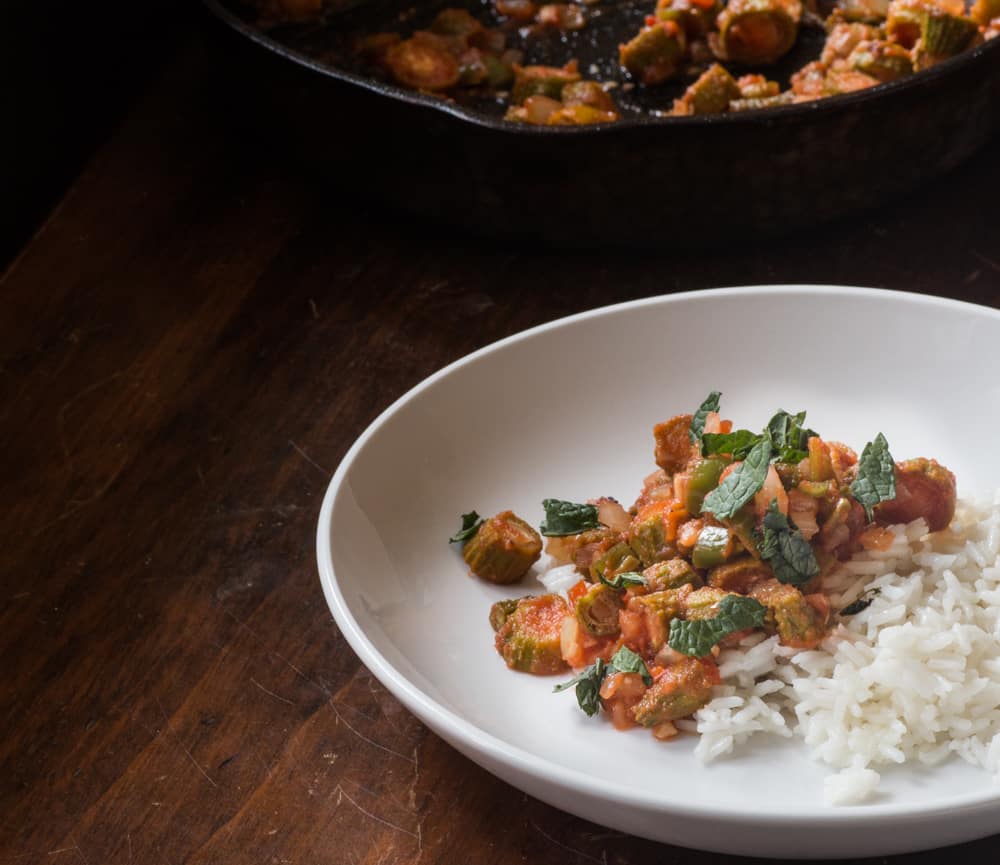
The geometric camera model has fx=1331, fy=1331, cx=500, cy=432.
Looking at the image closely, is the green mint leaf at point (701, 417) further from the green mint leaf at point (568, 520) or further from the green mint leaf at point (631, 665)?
the green mint leaf at point (631, 665)

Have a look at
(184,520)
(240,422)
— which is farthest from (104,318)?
(184,520)

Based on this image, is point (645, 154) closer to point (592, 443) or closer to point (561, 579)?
point (592, 443)

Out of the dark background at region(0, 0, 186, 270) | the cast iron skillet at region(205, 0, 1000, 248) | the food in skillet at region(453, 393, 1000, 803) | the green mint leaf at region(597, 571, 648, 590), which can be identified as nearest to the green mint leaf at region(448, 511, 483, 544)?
the food in skillet at region(453, 393, 1000, 803)

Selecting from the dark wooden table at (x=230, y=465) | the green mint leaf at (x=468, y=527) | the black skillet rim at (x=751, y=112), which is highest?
the black skillet rim at (x=751, y=112)

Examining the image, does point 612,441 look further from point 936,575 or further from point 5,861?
point 5,861

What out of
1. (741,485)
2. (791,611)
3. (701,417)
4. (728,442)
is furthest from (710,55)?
(791,611)

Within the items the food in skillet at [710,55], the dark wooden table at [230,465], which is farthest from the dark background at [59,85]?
the food in skillet at [710,55]

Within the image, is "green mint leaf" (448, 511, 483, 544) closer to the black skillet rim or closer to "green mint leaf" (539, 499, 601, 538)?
"green mint leaf" (539, 499, 601, 538)
